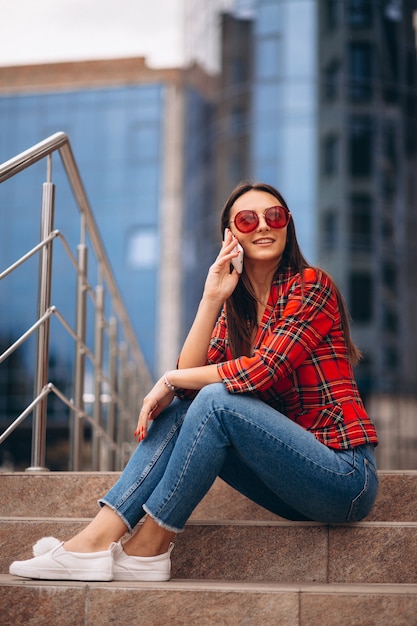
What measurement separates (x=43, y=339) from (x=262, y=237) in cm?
99

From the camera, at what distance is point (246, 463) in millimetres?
2434

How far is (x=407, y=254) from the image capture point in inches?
650

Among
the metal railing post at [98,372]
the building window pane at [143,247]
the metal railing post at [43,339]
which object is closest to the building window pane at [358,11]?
the building window pane at [143,247]

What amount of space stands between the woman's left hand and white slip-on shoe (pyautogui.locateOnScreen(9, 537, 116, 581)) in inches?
14.2

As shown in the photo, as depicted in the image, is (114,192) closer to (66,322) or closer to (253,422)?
(66,322)

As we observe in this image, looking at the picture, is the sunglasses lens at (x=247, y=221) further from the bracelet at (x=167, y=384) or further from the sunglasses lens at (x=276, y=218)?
the bracelet at (x=167, y=384)

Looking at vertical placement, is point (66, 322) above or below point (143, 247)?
below

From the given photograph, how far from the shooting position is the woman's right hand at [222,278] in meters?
2.65

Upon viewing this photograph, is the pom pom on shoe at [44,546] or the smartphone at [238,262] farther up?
the smartphone at [238,262]

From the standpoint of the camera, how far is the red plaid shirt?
8.00 ft

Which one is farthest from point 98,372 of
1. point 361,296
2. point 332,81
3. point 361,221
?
point 332,81

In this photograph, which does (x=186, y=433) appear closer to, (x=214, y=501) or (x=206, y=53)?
(x=214, y=501)

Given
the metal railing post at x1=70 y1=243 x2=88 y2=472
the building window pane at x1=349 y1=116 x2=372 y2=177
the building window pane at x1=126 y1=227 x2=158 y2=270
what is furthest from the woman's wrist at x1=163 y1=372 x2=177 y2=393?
the building window pane at x1=126 y1=227 x2=158 y2=270

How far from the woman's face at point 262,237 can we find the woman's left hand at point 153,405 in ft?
1.61
